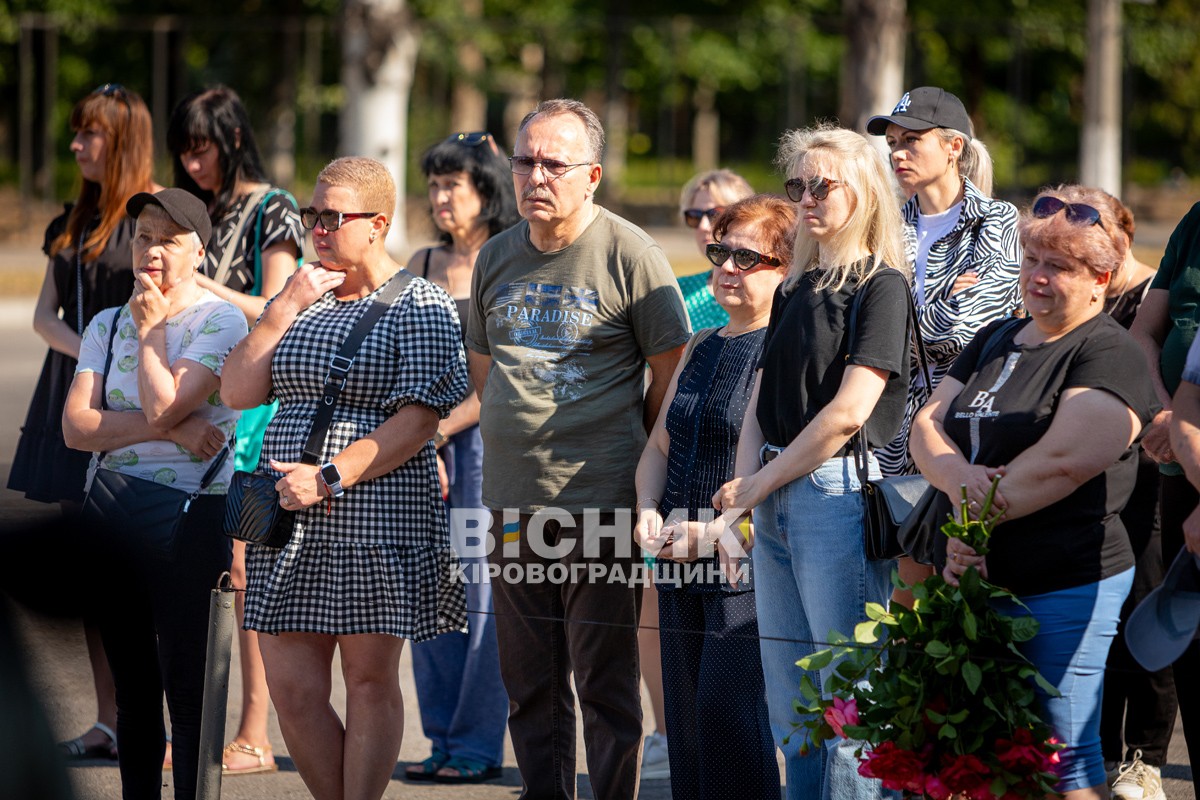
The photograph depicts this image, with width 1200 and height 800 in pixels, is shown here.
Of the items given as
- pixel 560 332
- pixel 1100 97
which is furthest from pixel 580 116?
pixel 1100 97

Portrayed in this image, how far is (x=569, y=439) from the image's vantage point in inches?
163

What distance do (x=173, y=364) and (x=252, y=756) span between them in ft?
4.86

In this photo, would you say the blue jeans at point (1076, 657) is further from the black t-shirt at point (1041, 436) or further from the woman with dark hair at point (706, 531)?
the woman with dark hair at point (706, 531)

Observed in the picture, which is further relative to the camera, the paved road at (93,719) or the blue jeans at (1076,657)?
the blue jeans at (1076,657)

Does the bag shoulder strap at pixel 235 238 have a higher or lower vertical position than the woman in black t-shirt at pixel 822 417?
higher

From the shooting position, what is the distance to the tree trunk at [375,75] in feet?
54.6

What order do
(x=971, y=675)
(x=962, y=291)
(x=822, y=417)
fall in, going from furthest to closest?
(x=962, y=291) → (x=822, y=417) → (x=971, y=675)

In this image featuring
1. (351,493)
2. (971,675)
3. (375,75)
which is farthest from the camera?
(375,75)

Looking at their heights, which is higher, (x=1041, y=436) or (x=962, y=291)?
(x=962, y=291)

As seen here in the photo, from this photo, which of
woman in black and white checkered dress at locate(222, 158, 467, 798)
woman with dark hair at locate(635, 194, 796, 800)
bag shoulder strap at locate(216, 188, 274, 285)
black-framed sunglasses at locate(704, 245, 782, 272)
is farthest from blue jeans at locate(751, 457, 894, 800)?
bag shoulder strap at locate(216, 188, 274, 285)

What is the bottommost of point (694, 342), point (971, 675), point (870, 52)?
point (971, 675)

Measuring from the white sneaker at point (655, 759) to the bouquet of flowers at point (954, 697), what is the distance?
5.65ft

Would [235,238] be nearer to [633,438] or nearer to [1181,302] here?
[633,438]

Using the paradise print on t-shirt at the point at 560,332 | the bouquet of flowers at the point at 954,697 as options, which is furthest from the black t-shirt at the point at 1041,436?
the paradise print on t-shirt at the point at 560,332
